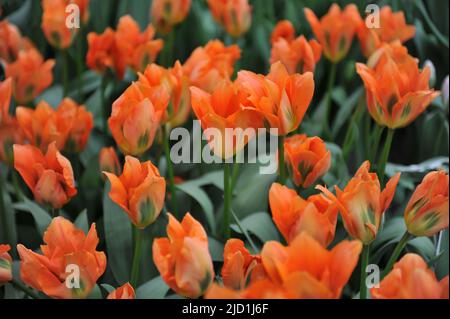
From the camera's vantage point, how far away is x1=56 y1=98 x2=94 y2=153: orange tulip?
2.94 ft

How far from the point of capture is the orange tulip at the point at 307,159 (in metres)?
0.74

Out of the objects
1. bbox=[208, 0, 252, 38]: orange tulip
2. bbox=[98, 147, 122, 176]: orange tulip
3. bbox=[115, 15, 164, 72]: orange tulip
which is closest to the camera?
bbox=[98, 147, 122, 176]: orange tulip

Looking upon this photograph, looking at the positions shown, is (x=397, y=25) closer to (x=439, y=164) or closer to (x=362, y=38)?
(x=362, y=38)

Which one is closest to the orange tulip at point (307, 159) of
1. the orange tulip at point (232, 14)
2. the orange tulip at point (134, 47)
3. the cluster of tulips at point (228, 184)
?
the cluster of tulips at point (228, 184)

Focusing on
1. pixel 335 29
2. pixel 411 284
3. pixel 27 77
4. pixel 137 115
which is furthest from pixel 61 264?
pixel 335 29

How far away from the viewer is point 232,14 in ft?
3.76

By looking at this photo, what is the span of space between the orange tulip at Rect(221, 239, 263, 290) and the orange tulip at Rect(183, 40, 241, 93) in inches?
10.4

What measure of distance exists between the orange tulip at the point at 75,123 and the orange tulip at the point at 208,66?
13 cm

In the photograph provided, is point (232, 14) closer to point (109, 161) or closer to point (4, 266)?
point (109, 161)

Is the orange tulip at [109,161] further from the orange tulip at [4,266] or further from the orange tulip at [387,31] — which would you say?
the orange tulip at [387,31]

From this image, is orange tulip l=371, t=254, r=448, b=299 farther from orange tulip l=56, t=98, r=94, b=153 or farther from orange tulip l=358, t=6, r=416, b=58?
orange tulip l=358, t=6, r=416, b=58

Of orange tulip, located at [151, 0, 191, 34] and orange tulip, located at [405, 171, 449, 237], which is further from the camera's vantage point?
orange tulip, located at [151, 0, 191, 34]

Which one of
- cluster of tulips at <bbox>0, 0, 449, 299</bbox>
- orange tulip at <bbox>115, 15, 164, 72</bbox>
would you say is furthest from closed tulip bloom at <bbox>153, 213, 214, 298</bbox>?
orange tulip at <bbox>115, 15, 164, 72</bbox>

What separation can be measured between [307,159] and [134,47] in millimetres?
400
